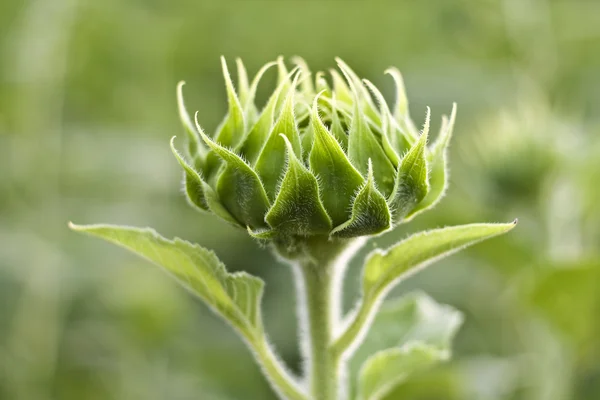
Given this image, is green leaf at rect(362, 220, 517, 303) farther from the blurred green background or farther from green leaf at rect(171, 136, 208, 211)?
the blurred green background

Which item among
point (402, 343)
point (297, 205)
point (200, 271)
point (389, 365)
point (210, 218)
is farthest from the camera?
point (210, 218)

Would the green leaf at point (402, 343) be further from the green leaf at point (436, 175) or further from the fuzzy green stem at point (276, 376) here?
the green leaf at point (436, 175)

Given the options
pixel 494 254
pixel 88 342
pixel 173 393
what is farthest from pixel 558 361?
pixel 88 342

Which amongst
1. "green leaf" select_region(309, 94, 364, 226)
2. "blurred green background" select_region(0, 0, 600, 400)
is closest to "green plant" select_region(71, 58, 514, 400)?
"green leaf" select_region(309, 94, 364, 226)

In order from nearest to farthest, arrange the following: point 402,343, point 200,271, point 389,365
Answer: point 200,271
point 389,365
point 402,343

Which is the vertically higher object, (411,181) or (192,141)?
(192,141)

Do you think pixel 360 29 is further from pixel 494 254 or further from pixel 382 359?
pixel 382 359

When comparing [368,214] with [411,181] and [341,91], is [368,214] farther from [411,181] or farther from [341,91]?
[341,91]

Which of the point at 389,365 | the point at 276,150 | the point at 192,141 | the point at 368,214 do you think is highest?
the point at 192,141

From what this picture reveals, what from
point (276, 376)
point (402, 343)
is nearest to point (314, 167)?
point (276, 376)
